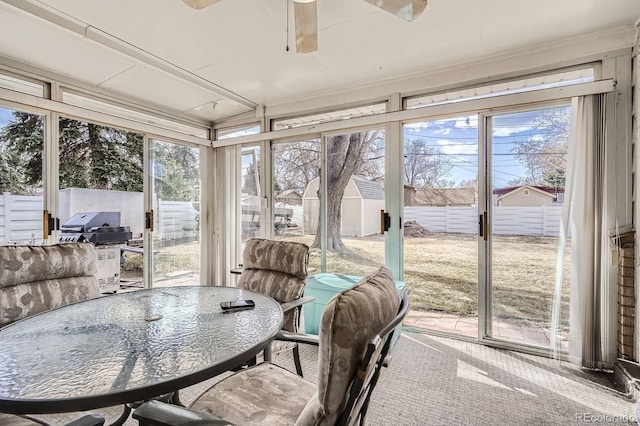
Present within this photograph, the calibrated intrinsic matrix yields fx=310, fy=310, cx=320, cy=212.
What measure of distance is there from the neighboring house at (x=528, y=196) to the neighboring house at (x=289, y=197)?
217 cm

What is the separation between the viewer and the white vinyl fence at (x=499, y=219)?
2680 mm

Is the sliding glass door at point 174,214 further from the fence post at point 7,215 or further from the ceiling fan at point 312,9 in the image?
the ceiling fan at point 312,9

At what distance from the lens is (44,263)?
203 centimetres

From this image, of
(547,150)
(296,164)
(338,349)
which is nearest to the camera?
(338,349)

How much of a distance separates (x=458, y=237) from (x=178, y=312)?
259 centimetres

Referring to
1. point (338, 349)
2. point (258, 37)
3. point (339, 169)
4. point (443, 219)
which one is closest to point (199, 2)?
point (258, 37)

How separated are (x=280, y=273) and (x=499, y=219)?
81.3 inches

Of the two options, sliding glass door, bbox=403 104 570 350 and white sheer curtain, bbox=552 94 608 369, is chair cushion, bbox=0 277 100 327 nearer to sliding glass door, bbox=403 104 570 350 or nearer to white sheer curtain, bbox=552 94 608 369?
sliding glass door, bbox=403 104 570 350

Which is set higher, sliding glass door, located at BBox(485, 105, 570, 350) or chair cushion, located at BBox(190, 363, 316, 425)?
sliding glass door, located at BBox(485, 105, 570, 350)

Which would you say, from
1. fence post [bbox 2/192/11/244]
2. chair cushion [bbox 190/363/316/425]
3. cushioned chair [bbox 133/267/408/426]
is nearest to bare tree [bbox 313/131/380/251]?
chair cushion [bbox 190/363/316/425]

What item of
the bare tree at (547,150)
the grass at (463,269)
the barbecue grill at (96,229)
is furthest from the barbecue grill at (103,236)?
the bare tree at (547,150)

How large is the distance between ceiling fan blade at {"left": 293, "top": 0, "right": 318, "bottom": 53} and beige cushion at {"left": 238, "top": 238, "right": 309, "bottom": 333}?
1.36 m

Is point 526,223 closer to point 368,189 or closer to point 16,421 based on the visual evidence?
point 368,189

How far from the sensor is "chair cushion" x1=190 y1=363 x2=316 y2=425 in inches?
46.4
